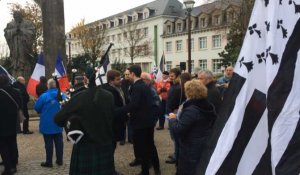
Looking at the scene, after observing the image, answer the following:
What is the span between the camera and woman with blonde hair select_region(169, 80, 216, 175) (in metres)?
4.46

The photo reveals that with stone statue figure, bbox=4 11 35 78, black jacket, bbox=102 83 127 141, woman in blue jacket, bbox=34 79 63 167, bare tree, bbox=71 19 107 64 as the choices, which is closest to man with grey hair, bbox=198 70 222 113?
black jacket, bbox=102 83 127 141

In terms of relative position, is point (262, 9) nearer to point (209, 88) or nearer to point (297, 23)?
point (297, 23)

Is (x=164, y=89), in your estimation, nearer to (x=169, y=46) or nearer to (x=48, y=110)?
(x=48, y=110)

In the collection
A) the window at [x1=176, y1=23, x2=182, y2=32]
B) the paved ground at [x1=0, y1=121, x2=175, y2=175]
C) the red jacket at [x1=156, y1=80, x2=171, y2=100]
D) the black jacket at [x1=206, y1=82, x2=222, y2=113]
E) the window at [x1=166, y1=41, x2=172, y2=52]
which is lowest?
the paved ground at [x1=0, y1=121, x2=175, y2=175]

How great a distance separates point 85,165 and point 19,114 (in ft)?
10.0

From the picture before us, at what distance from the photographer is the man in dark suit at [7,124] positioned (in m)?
6.79

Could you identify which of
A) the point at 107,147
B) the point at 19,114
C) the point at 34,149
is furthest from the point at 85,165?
the point at 34,149

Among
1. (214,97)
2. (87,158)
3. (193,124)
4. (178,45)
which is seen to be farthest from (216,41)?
(193,124)

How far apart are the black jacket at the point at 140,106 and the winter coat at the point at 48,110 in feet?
5.77

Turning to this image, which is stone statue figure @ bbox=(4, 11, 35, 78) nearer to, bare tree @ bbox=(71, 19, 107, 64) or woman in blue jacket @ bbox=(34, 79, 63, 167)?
woman in blue jacket @ bbox=(34, 79, 63, 167)

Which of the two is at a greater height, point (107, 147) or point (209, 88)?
point (209, 88)

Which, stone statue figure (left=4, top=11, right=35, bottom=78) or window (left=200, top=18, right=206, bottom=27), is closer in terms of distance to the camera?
stone statue figure (left=4, top=11, right=35, bottom=78)

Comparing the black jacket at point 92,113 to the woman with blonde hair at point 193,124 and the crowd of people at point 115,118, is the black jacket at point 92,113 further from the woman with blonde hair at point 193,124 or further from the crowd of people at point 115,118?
the woman with blonde hair at point 193,124

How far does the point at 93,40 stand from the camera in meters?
57.2
